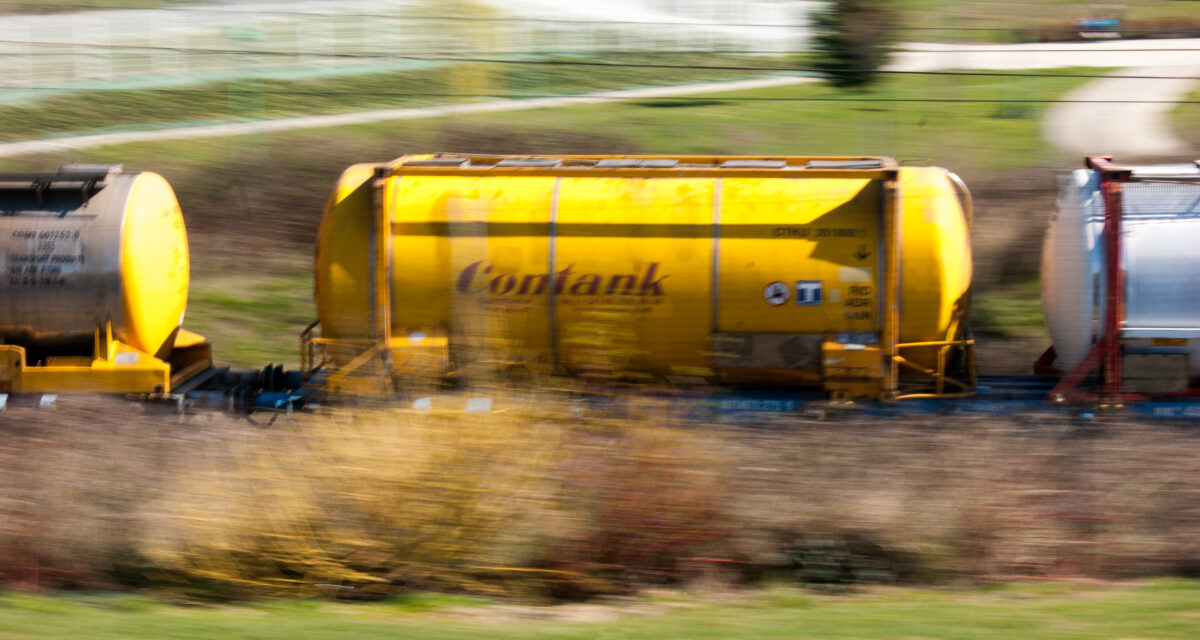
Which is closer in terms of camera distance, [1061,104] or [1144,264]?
[1144,264]

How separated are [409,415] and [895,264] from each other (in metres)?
4.50

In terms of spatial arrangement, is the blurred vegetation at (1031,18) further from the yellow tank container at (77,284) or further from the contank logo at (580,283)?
the yellow tank container at (77,284)

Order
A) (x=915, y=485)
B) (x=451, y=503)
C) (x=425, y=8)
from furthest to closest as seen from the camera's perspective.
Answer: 1. (x=425, y=8)
2. (x=915, y=485)
3. (x=451, y=503)

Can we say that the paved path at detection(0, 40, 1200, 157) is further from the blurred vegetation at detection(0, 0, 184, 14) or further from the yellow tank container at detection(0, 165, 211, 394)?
the blurred vegetation at detection(0, 0, 184, 14)

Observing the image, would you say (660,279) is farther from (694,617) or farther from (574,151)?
(574,151)

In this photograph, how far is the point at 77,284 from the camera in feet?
35.0

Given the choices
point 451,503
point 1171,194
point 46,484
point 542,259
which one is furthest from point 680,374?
point 46,484

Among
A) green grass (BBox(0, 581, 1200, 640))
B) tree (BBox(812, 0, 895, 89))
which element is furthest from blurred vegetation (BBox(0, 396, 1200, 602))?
tree (BBox(812, 0, 895, 89))

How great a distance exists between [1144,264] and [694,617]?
5587 millimetres

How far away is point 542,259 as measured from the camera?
33.7 ft

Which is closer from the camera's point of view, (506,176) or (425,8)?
(506,176)

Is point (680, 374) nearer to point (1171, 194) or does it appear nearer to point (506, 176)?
point (506, 176)

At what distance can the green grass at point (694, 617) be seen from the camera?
22.4ft

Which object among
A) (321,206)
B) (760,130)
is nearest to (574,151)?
(760,130)
